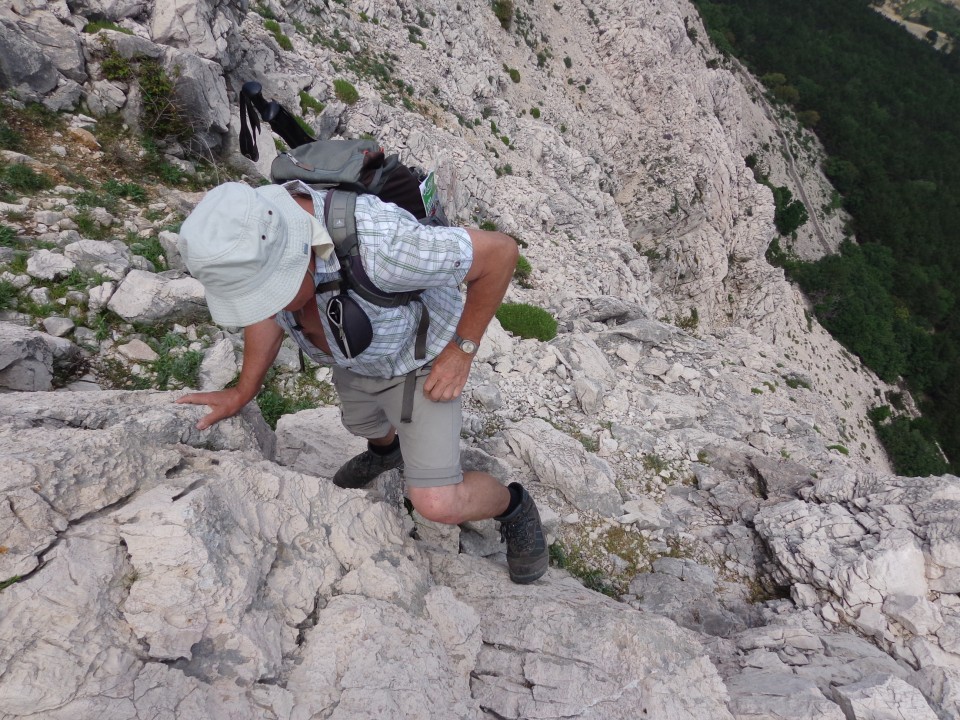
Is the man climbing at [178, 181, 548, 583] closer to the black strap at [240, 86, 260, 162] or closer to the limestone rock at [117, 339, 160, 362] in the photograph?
the black strap at [240, 86, 260, 162]

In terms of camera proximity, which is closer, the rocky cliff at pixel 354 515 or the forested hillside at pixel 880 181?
the rocky cliff at pixel 354 515

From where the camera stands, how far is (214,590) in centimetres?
227

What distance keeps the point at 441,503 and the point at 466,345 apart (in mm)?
989

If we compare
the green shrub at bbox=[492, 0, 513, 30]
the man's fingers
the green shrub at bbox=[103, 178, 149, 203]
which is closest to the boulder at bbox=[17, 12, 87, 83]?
the green shrub at bbox=[103, 178, 149, 203]

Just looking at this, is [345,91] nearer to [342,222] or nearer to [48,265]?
[48,265]

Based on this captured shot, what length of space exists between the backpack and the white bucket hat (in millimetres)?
192

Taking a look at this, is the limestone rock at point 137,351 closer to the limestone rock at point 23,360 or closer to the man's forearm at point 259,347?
the limestone rock at point 23,360

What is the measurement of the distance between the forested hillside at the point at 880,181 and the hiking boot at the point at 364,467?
34386mm

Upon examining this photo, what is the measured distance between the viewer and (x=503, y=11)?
19984mm

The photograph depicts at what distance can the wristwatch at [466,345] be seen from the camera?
3.00 meters

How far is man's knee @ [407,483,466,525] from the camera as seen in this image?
3084 mm

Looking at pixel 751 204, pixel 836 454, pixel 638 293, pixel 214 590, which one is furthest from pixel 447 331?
pixel 751 204

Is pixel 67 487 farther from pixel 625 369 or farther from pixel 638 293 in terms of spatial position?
pixel 638 293

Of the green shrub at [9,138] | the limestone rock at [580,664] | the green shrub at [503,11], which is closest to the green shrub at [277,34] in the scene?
the green shrub at [9,138]
